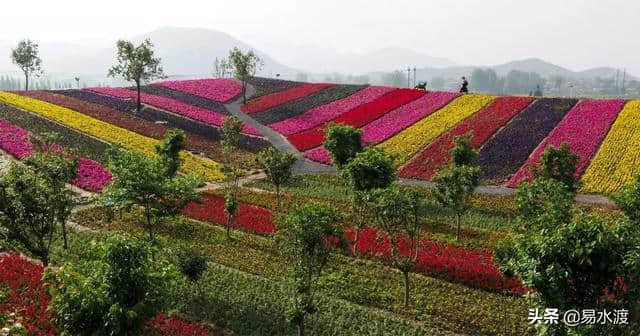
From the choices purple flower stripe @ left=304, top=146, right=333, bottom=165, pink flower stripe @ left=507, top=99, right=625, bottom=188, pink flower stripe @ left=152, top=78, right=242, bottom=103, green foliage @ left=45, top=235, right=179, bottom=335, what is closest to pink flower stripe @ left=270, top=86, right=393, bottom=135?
purple flower stripe @ left=304, top=146, right=333, bottom=165

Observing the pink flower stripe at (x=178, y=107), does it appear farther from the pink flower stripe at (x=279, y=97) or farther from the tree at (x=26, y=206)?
the tree at (x=26, y=206)

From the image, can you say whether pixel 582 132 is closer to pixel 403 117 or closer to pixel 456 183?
pixel 403 117

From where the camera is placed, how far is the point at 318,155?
46.1m

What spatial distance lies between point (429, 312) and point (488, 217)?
14.3 meters

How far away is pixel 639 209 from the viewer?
18438 mm

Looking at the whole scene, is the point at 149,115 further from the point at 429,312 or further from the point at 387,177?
the point at 429,312

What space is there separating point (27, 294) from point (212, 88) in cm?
5544

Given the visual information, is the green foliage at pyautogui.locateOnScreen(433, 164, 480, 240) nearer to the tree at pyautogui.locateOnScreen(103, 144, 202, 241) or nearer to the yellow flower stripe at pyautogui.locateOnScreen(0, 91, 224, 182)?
the tree at pyautogui.locateOnScreen(103, 144, 202, 241)

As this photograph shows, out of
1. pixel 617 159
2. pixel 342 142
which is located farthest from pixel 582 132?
pixel 342 142

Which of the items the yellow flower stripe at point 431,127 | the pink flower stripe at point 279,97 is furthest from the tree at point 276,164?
the pink flower stripe at point 279,97

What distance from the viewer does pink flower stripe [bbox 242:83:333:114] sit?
2454 inches

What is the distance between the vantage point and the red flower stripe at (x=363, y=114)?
50125 millimetres

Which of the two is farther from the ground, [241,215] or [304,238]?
[304,238]

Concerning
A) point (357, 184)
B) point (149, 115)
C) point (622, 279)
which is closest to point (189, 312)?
point (357, 184)
